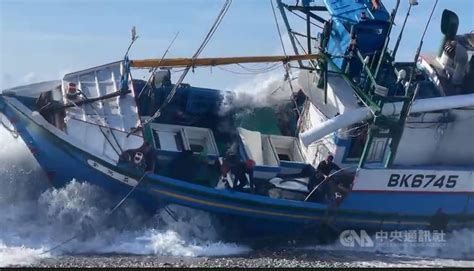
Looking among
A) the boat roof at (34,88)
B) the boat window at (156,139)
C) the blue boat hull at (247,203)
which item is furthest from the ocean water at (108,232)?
the boat roof at (34,88)

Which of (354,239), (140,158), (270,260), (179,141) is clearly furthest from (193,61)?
(354,239)

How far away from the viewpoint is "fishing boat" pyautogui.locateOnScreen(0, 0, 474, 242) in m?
15.8

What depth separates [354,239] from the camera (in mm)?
17031

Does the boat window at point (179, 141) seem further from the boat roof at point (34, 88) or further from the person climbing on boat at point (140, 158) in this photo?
the boat roof at point (34, 88)

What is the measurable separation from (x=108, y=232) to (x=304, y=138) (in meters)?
4.65

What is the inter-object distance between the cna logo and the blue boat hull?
0.17 metres

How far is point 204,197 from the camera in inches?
629

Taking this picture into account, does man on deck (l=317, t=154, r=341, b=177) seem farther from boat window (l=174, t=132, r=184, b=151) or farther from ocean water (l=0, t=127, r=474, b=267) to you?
boat window (l=174, t=132, r=184, b=151)

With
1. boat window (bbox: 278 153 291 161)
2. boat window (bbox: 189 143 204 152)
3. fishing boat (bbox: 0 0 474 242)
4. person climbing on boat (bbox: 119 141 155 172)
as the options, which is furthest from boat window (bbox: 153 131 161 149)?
boat window (bbox: 278 153 291 161)

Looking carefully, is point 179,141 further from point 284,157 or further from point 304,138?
point 304,138

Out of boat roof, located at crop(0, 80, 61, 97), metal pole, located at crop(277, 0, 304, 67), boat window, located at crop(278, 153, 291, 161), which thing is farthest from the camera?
boat window, located at crop(278, 153, 291, 161)

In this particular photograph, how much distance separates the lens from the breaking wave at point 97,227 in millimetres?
15281

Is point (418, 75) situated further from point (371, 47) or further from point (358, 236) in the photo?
point (358, 236)

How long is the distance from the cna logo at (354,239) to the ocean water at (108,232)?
147mm
